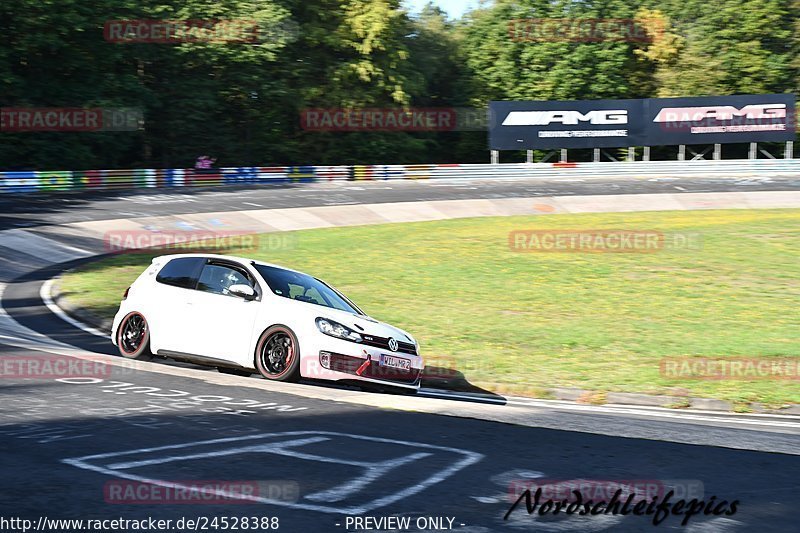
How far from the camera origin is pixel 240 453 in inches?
277

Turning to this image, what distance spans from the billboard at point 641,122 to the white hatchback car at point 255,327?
134ft

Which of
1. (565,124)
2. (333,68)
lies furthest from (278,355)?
(333,68)

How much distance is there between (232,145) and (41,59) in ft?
42.0

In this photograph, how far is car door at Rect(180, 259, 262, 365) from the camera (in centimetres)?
1159

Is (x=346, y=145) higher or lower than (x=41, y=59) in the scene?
lower

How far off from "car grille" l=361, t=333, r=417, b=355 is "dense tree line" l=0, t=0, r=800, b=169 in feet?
131

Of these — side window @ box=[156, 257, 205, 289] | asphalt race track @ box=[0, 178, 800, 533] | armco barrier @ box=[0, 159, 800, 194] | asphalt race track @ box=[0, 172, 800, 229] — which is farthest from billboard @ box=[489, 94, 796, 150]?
asphalt race track @ box=[0, 178, 800, 533]

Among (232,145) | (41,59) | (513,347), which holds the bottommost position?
(513,347)

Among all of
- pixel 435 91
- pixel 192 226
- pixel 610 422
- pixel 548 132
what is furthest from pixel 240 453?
pixel 435 91

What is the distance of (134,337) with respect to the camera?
12.7 meters

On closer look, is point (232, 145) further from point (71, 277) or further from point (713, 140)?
point (71, 277)

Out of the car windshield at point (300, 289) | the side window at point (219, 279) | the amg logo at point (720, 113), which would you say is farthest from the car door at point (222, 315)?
the amg logo at point (720, 113)

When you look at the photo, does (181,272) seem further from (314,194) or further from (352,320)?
(314,194)

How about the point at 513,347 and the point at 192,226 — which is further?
the point at 192,226
